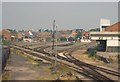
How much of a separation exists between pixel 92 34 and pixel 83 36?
117682 millimetres

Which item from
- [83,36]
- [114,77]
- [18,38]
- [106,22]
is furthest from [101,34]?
[83,36]

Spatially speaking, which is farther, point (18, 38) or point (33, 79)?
point (18, 38)

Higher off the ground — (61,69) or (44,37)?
(44,37)

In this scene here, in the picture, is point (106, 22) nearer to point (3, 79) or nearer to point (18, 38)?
point (3, 79)

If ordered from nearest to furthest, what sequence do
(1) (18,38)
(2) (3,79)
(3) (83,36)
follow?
(2) (3,79)
(1) (18,38)
(3) (83,36)

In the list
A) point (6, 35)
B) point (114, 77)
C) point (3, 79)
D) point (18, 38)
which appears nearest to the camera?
point (3, 79)

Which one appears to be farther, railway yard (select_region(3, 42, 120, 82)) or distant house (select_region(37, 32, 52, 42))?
distant house (select_region(37, 32, 52, 42))

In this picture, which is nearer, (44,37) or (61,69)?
(61,69)

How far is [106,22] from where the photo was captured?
84.4 meters

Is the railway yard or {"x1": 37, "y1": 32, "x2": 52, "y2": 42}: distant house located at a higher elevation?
{"x1": 37, "y1": 32, "x2": 52, "y2": 42}: distant house

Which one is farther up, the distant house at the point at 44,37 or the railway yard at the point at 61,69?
the distant house at the point at 44,37

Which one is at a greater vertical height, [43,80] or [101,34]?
[101,34]

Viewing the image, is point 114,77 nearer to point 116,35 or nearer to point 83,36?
point 116,35

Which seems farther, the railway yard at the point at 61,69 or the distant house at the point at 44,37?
the distant house at the point at 44,37
